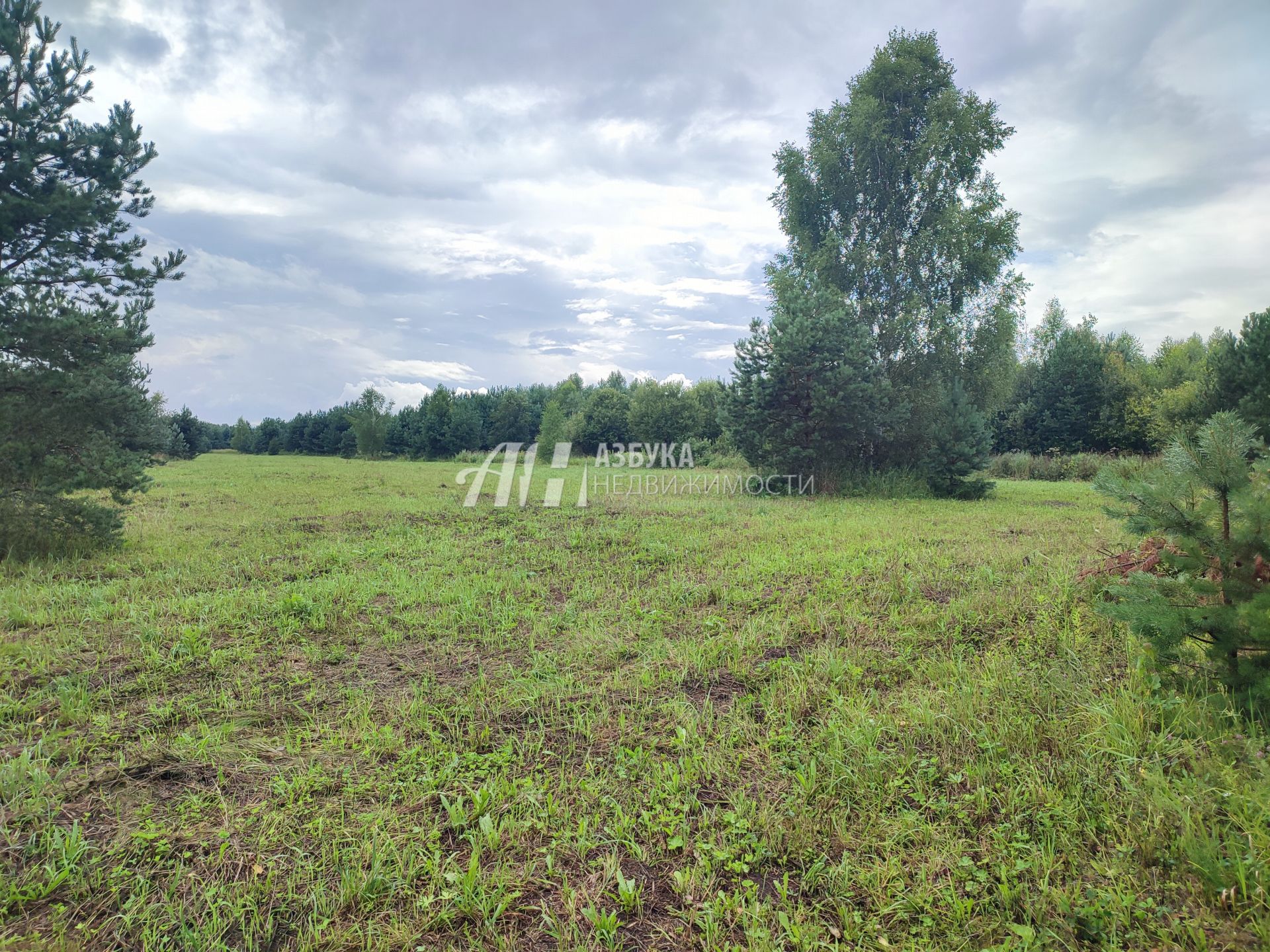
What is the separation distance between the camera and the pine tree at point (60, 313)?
702 centimetres

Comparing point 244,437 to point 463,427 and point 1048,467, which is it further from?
point 1048,467

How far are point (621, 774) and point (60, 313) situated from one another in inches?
375

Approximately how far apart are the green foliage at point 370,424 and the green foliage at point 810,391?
38.7m

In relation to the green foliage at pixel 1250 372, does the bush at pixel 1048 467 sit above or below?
below

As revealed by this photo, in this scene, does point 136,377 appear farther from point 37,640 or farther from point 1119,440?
point 1119,440

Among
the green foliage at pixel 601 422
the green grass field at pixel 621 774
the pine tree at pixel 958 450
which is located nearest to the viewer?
the green grass field at pixel 621 774

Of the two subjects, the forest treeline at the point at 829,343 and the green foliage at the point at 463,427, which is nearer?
the forest treeline at the point at 829,343

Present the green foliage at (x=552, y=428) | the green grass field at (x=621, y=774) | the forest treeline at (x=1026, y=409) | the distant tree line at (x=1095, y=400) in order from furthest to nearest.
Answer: the green foliage at (x=552, y=428), the distant tree line at (x=1095, y=400), the forest treeline at (x=1026, y=409), the green grass field at (x=621, y=774)

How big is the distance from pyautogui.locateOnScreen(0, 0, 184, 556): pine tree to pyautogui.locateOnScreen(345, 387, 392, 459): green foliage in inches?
1588

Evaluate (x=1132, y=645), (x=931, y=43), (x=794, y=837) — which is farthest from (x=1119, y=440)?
(x=794, y=837)

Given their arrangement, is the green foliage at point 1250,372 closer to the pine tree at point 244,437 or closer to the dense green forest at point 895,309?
the dense green forest at point 895,309

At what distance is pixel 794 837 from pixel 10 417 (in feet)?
32.9

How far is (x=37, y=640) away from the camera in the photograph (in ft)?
14.7

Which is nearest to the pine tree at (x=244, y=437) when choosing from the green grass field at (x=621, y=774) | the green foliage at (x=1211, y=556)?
the green grass field at (x=621, y=774)
